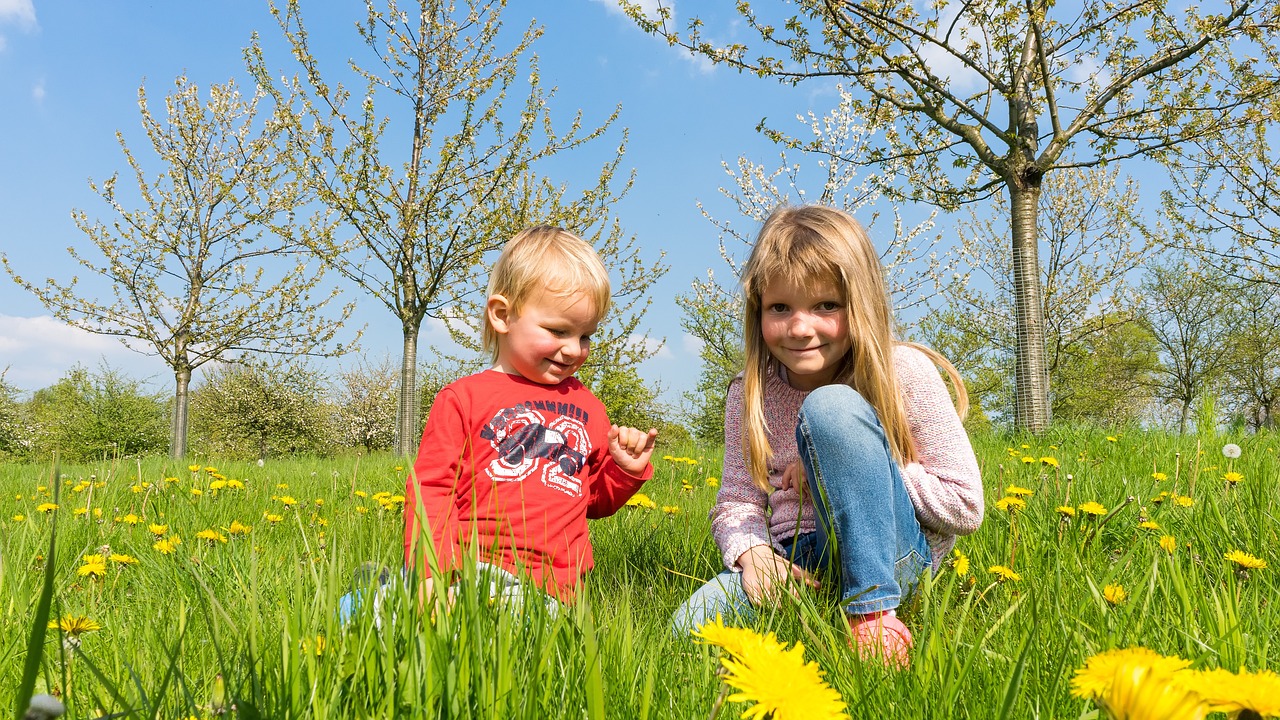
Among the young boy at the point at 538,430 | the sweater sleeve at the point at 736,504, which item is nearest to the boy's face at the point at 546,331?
the young boy at the point at 538,430

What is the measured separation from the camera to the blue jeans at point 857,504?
173 cm

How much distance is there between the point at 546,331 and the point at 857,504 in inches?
36.9

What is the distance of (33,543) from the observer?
87.7 inches

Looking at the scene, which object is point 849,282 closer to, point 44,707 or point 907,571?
point 907,571

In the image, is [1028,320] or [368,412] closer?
[1028,320]

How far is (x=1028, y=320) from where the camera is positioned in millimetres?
7980

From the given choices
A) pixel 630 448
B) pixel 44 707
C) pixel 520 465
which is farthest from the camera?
pixel 630 448

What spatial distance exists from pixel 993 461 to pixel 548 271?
3242 mm

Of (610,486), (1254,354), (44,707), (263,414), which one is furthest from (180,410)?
(1254,354)

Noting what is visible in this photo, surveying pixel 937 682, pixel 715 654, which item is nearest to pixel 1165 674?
pixel 937 682

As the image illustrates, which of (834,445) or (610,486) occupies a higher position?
(834,445)

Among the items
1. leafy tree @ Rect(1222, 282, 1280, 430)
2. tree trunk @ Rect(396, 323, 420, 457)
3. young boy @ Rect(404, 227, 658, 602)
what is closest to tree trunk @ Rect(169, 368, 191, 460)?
tree trunk @ Rect(396, 323, 420, 457)

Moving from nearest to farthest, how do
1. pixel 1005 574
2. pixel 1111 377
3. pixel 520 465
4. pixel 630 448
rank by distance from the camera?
pixel 1005 574
pixel 520 465
pixel 630 448
pixel 1111 377

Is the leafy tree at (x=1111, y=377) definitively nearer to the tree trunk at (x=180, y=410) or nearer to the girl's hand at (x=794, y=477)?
the tree trunk at (x=180, y=410)
